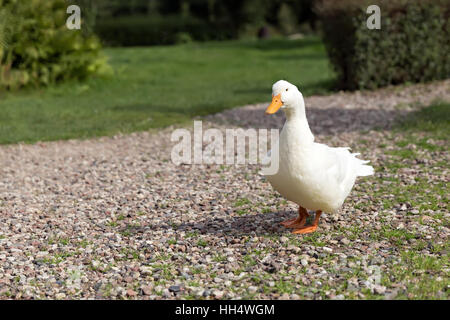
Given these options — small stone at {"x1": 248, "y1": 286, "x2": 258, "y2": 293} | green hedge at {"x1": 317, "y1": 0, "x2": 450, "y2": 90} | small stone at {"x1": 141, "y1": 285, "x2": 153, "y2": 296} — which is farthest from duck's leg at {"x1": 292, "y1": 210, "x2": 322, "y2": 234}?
green hedge at {"x1": 317, "y1": 0, "x2": 450, "y2": 90}

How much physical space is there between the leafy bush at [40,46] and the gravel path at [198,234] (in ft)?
22.4

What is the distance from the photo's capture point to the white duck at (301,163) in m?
5.16

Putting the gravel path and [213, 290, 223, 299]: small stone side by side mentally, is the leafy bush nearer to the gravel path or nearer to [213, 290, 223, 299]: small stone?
the gravel path

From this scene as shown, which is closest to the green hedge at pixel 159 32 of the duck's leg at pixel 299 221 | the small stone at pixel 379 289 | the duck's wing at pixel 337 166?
the duck's leg at pixel 299 221

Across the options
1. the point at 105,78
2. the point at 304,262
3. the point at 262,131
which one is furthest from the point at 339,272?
the point at 105,78

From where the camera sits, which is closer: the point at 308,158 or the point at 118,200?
the point at 308,158

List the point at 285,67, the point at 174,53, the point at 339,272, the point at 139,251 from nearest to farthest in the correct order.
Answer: the point at 339,272
the point at 139,251
the point at 285,67
the point at 174,53

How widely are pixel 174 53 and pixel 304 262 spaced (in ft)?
69.8

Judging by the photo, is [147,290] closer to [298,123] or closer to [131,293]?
[131,293]

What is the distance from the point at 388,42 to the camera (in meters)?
14.4

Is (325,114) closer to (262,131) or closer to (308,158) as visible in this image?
(262,131)

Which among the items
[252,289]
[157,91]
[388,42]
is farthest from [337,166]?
[157,91]

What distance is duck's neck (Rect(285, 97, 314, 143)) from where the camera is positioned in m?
5.20
